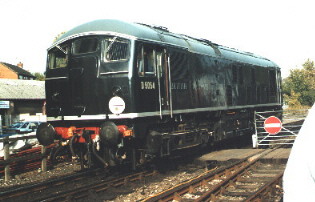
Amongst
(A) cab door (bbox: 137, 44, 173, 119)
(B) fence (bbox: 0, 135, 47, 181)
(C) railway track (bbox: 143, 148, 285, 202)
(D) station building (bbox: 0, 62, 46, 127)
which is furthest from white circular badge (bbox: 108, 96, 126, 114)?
(D) station building (bbox: 0, 62, 46, 127)

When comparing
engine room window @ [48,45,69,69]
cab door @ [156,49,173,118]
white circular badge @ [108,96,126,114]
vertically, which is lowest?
Answer: white circular badge @ [108,96,126,114]

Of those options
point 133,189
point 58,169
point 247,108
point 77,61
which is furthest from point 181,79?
point 247,108

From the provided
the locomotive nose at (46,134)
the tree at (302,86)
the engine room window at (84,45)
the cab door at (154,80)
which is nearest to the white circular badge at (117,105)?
the cab door at (154,80)

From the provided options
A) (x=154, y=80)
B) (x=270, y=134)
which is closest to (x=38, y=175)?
(x=154, y=80)

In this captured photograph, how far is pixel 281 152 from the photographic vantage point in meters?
11.4

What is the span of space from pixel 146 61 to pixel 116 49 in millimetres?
810

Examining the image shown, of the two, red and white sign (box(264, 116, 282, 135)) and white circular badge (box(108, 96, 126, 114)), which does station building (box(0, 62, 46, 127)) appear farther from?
white circular badge (box(108, 96, 126, 114))

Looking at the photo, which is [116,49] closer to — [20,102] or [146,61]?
[146,61]

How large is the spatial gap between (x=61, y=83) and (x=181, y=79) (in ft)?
11.1

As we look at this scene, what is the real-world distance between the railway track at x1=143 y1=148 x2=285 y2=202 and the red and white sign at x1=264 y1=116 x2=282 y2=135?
1593mm

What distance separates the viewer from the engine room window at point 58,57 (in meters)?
9.32

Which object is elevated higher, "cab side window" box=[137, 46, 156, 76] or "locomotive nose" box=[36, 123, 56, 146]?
"cab side window" box=[137, 46, 156, 76]

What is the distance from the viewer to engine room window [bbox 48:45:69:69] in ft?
30.6

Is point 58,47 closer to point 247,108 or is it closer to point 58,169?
point 58,169
